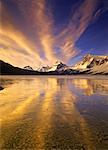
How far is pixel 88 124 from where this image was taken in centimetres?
1439

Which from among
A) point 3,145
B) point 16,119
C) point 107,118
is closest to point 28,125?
point 16,119

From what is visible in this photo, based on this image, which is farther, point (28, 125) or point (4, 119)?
point (4, 119)

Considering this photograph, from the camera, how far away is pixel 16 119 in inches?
616

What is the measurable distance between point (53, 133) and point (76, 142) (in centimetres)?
188

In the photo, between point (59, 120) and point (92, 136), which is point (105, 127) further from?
point (59, 120)

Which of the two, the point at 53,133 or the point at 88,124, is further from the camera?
the point at 88,124

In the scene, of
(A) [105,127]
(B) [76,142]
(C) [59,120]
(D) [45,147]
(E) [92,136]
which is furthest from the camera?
(C) [59,120]

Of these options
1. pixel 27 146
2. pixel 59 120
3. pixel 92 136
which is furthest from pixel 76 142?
pixel 59 120

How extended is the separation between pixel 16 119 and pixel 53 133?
13.9 ft

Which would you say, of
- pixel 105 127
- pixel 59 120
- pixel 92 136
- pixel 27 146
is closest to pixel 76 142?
pixel 92 136

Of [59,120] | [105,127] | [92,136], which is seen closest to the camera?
[92,136]

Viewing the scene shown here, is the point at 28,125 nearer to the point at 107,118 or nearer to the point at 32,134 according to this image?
the point at 32,134

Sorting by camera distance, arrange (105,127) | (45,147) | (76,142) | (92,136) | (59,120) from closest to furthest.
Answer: (45,147) < (76,142) < (92,136) < (105,127) < (59,120)

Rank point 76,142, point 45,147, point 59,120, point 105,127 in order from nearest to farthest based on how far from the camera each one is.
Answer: point 45,147 → point 76,142 → point 105,127 → point 59,120
